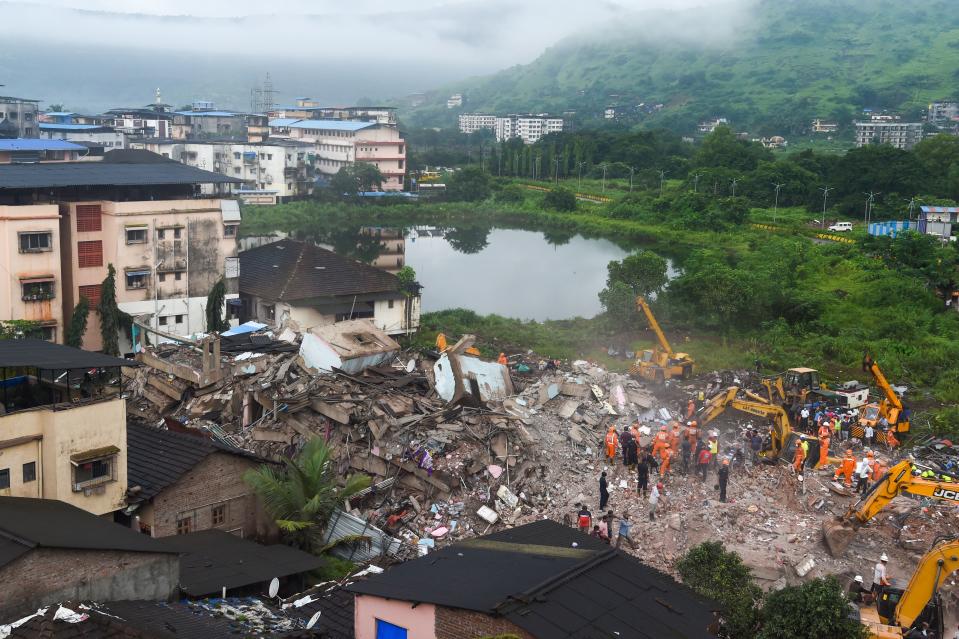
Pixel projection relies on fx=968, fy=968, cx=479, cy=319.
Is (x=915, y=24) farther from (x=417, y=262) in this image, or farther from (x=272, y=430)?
(x=272, y=430)

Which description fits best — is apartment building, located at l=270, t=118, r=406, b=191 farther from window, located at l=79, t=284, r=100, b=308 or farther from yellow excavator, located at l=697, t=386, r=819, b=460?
yellow excavator, located at l=697, t=386, r=819, b=460

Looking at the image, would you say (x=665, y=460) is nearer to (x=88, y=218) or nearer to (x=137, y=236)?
(x=137, y=236)

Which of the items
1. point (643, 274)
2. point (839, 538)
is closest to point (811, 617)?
point (839, 538)

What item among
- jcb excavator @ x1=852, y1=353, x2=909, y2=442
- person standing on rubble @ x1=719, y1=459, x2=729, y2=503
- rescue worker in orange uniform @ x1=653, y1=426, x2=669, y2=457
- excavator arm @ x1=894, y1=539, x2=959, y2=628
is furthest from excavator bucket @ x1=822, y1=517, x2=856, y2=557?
jcb excavator @ x1=852, y1=353, x2=909, y2=442

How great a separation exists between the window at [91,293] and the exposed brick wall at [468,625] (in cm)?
1788

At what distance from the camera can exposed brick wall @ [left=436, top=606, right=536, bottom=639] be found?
8383mm

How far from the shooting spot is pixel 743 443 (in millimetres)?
18125

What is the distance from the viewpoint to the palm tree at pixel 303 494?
1334 cm

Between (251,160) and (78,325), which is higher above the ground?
(251,160)

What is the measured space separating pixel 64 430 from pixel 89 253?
13.4 m

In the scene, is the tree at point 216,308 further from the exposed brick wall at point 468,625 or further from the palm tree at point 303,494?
the exposed brick wall at point 468,625

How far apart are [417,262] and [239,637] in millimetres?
39737

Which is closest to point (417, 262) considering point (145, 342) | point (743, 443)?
point (145, 342)

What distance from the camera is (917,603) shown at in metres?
11.4
